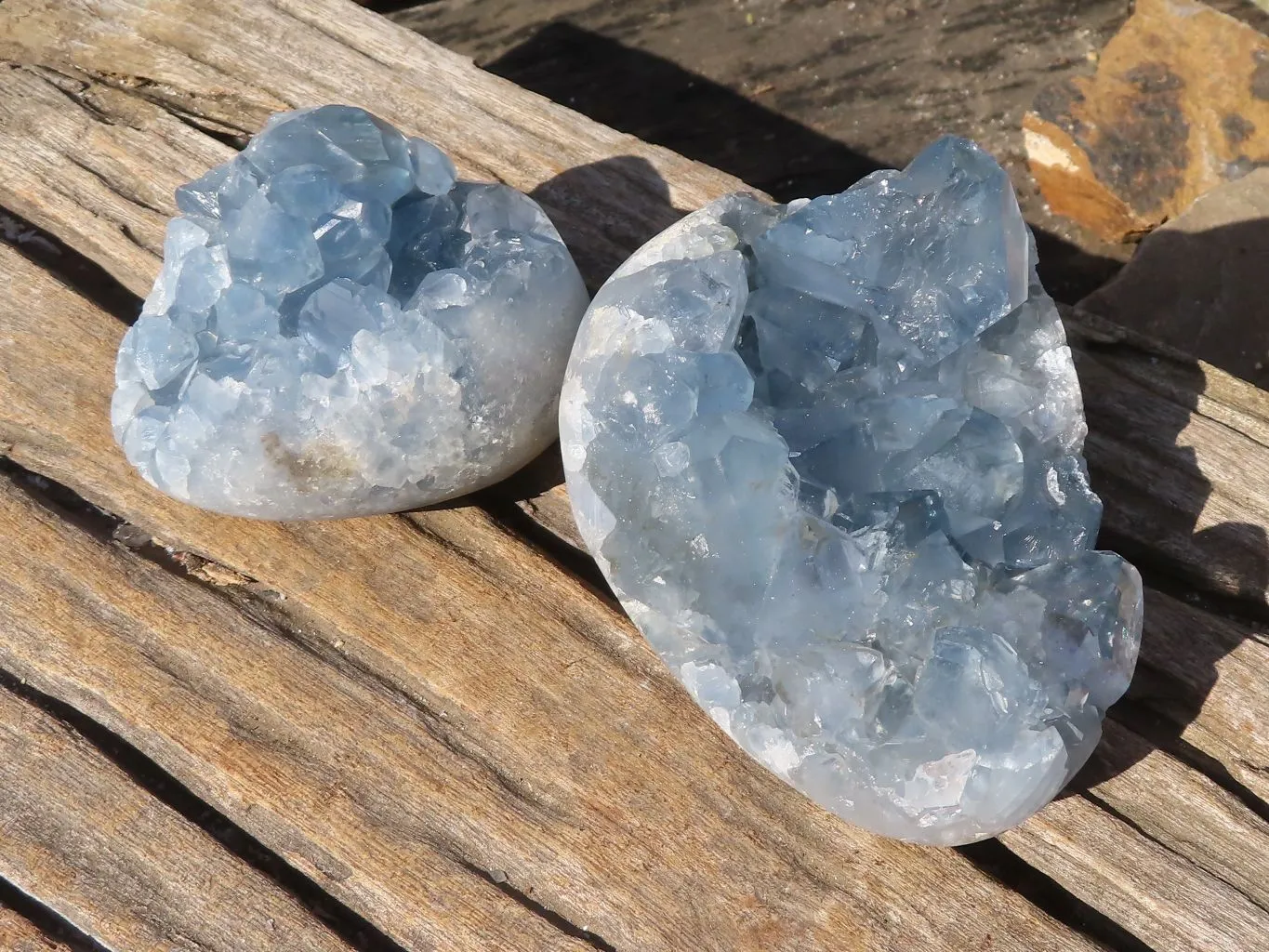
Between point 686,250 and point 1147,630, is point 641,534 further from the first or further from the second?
point 1147,630

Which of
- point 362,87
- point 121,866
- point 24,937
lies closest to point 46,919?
point 24,937

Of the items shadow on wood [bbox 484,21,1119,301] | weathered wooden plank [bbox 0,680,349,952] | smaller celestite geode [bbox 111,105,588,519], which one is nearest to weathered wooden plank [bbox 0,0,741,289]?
smaller celestite geode [bbox 111,105,588,519]

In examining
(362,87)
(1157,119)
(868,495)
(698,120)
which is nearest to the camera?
(868,495)

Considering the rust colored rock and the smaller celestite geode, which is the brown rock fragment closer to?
the rust colored rock

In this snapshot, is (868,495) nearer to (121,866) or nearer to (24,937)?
(121,866)

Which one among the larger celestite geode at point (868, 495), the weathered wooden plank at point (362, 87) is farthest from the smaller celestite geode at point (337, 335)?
the weathered wooden plank at point (362, 87)

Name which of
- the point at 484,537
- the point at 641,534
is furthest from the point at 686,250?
the point at 484,537
